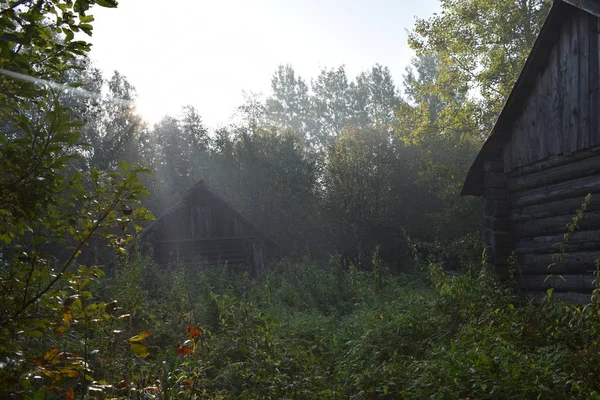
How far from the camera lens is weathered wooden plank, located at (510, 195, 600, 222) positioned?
7.70 metres

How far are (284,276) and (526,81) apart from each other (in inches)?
385

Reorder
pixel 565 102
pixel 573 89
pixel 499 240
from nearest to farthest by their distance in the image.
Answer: pixel 573 89 < pixel 565 102 < pixel 499 240

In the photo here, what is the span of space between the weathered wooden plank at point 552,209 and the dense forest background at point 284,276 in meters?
1.31

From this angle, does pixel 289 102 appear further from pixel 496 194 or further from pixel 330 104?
pixel 496 194

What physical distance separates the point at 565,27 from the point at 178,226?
14.9 metres

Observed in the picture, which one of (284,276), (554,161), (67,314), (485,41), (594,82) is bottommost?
(284,276)

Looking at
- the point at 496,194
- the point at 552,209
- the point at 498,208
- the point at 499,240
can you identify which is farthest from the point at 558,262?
the point at 496,194

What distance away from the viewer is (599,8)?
6.99m

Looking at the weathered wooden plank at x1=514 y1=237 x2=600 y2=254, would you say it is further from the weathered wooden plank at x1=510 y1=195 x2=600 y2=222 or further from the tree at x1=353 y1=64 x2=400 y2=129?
the tree at x1=353 y1=64 x2=400 y2=129

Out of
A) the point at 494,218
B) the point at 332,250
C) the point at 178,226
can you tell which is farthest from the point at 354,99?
the point at 494,218

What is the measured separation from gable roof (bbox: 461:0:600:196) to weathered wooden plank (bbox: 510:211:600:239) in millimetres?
1332

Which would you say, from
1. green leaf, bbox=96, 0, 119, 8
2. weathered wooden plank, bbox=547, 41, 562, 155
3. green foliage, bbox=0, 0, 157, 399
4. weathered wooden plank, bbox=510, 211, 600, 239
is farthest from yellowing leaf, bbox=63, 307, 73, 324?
weathered wooden plank, bbox=547, 41, 562, 155

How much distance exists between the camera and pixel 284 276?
54.1 feet

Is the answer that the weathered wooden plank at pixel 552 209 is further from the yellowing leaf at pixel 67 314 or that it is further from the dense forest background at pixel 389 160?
the yellowing leaf at pixel 67 314
